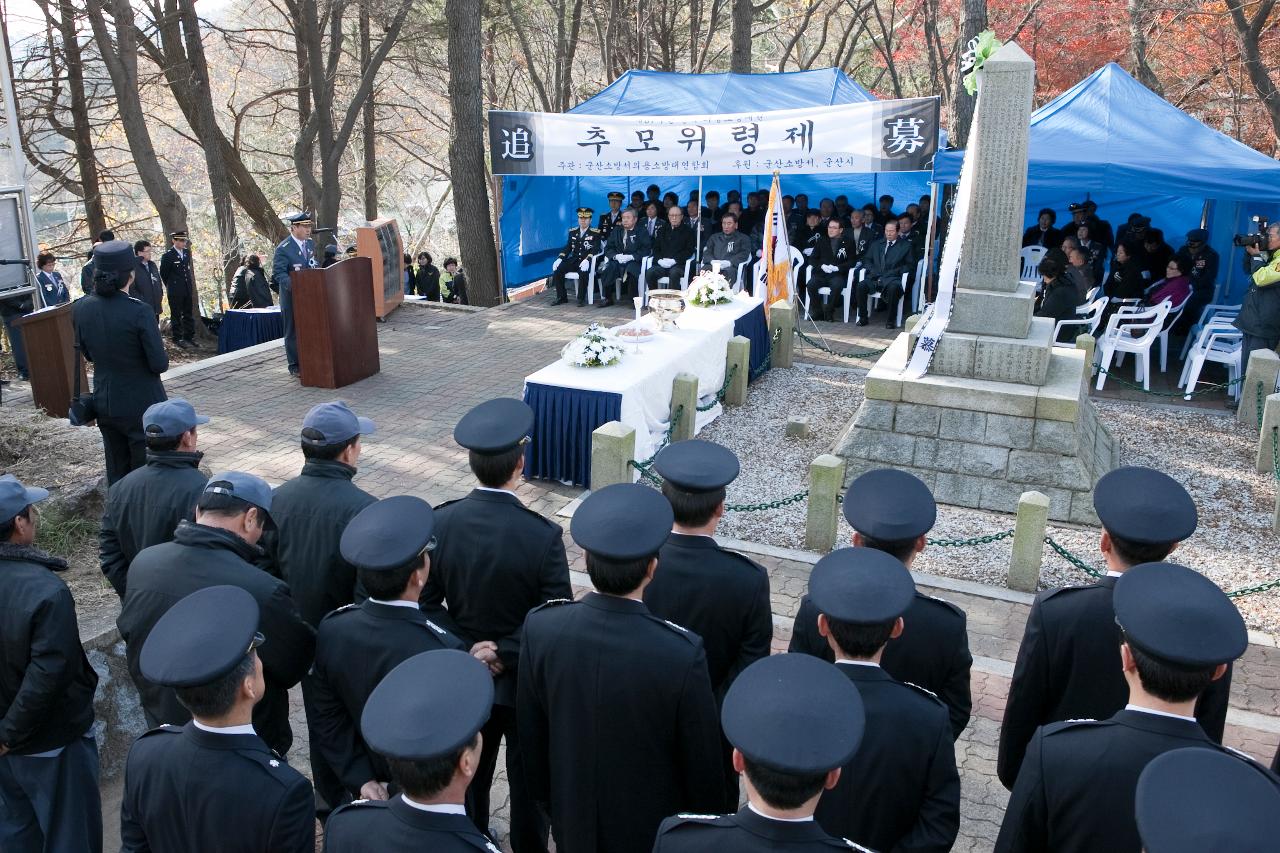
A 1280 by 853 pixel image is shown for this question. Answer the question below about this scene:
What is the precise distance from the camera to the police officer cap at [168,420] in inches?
169

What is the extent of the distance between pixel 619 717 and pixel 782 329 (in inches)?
366

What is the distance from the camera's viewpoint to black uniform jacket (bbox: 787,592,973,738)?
123 inches

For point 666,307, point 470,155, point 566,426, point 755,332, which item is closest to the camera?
point 566,426

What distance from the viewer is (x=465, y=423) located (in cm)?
399

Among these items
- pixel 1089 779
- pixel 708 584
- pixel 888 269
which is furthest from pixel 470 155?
pixel 1089 779

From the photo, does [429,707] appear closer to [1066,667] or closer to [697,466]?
[697,466]

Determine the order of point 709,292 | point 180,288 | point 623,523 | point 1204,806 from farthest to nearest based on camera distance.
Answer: point 180,288, point 709,292, point 623,523, point 1204,806

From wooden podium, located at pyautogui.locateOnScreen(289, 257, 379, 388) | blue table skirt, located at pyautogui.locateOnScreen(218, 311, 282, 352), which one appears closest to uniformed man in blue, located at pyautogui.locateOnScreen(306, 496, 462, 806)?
wooden podium, located at pyautogui.locateOnScreen(289, 257, 379, 388)

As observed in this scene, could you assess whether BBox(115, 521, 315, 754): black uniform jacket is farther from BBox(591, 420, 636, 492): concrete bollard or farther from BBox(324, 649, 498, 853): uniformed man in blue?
BBox(591, 420, 636, 492): concrete bollard

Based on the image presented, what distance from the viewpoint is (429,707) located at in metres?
2.27

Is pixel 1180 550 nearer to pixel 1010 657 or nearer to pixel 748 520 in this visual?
pixel 1010 657

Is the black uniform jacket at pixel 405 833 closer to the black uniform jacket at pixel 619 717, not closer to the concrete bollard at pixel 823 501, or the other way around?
the black uniform jacket at pixel 619 717

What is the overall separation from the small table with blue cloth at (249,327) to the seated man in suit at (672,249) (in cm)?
524

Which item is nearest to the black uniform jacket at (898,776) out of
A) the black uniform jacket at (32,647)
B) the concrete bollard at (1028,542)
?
the black uniform jacket at (32,647)
